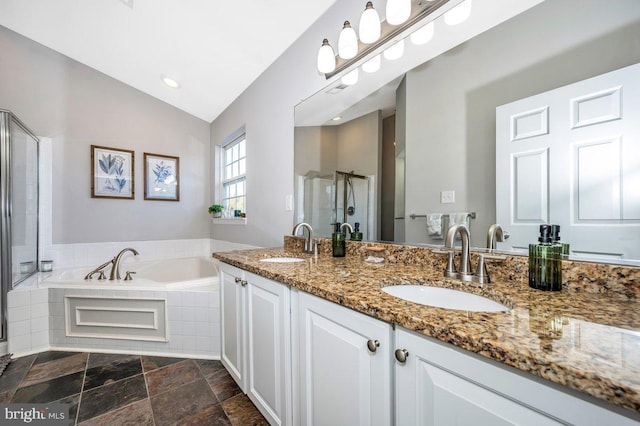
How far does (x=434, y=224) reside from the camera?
1.15m

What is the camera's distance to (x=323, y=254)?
1.70m

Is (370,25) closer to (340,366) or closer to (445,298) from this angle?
(445,298)

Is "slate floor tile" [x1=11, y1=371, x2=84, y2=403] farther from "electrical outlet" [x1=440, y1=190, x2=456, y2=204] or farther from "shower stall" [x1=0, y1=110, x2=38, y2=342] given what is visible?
"electrical outlet" [x1=440, y1=190, x2=456, y2=204]

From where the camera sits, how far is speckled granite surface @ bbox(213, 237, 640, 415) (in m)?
0.38

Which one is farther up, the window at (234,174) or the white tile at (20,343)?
the window at (234,174)

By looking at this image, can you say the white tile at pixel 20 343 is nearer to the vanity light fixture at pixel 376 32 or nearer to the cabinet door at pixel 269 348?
the cabinet door at pixel 269 348

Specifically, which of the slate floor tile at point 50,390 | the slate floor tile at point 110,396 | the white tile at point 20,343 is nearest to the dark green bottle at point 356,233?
the slate floor tile at point 110,396

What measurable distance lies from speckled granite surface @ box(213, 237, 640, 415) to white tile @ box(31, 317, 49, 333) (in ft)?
7.15

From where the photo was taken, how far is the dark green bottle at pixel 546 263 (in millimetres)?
769

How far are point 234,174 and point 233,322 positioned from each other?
2163 mm

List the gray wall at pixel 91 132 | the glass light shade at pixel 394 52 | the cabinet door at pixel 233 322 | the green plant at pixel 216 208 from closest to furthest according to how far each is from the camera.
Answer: the glass light shade at pixel 394 52 → the cabinet door at pixel 233 322 → the gray wall at pixel 91 132 → the green plant at pixel 216 208

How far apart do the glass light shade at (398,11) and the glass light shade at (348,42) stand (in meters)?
0.24

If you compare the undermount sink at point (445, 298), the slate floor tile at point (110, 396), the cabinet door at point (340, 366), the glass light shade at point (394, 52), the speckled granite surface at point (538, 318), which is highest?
the glass light shade at point (394, 52)

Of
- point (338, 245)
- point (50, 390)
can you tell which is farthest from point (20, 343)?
point (338, 245)
